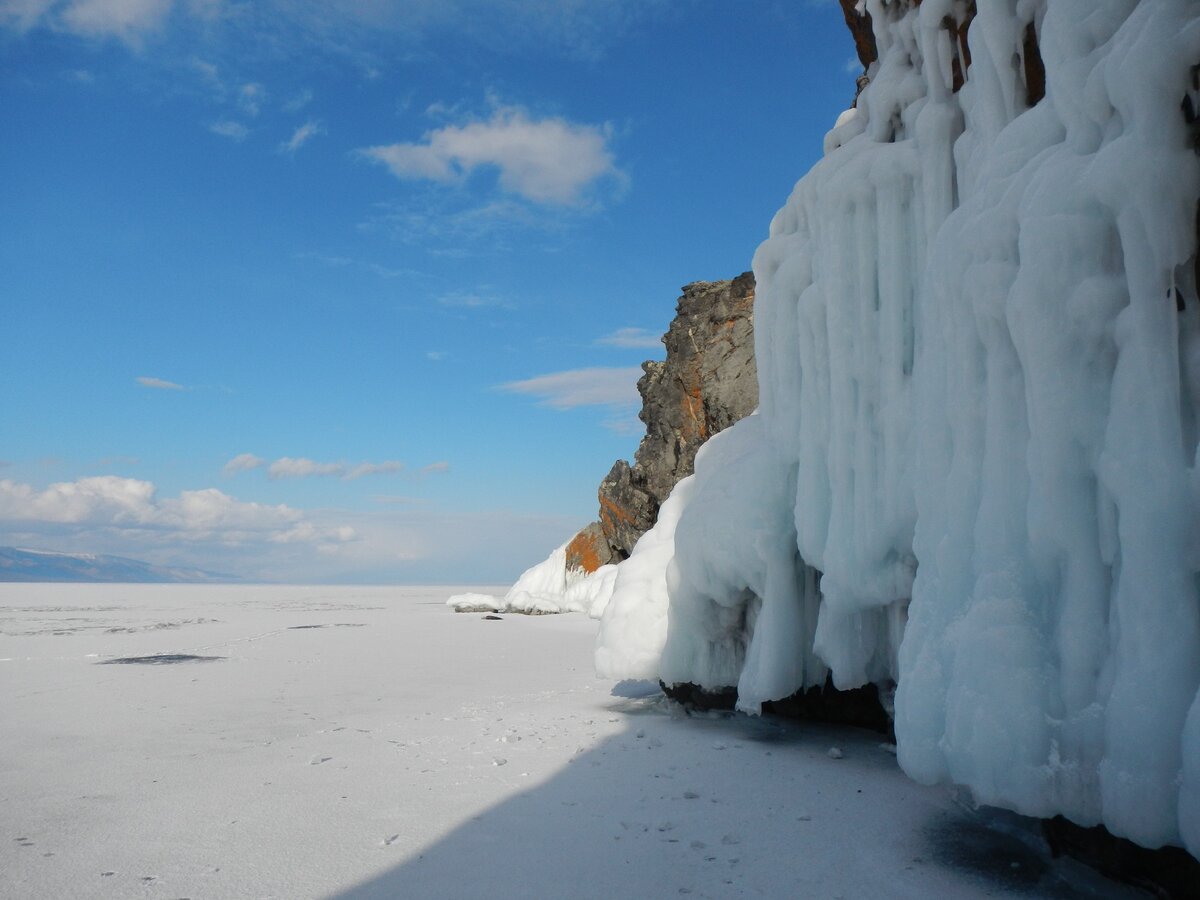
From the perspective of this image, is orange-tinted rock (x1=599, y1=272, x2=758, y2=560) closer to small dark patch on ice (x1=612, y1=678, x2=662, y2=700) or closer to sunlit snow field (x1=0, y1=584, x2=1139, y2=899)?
small dark patch on ice (x1=612, y1=678, x2=662, y2=700)

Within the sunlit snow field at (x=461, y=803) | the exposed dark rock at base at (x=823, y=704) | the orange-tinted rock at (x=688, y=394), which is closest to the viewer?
the sunlit snow field at (x=461, y=803)

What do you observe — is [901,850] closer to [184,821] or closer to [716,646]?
[716,646]

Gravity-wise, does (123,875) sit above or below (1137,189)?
below

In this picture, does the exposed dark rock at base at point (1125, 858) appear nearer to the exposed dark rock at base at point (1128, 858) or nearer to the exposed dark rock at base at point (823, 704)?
the exposed dark rock at base at point (1128, 858)

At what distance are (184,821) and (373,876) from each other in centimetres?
125

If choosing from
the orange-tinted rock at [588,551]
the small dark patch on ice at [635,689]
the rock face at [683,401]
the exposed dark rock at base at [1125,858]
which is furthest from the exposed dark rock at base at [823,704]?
the orange-tinted rock at [588,551]

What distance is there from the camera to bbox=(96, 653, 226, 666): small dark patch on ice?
962 centimetres

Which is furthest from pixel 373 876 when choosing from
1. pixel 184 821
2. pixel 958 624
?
pixel 958 624

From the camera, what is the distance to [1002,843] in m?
3.30

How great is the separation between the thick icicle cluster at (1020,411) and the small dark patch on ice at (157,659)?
806cm

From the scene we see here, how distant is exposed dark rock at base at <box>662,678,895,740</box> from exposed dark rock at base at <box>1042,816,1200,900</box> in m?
2.17

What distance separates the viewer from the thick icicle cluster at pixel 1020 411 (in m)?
2.45

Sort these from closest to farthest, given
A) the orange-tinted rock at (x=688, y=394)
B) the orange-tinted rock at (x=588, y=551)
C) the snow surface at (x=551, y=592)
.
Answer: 1. the orange-tinted rock at (x=688, y=394)
2. the snow surface at (x=551, y=592)
3. the orange-tinted rock at (x=588, y=551)

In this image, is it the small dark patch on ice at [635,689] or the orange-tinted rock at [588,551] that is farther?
the orange-tinted rock at [588,551]
